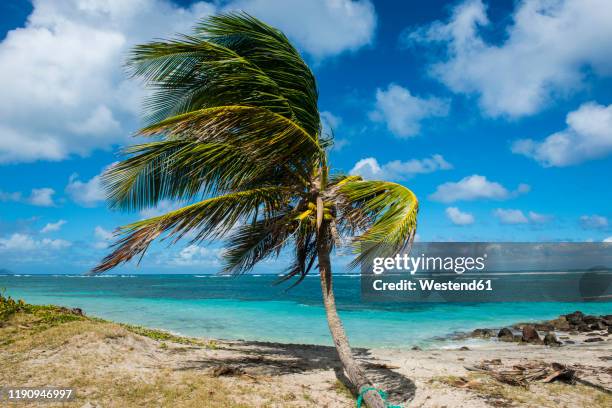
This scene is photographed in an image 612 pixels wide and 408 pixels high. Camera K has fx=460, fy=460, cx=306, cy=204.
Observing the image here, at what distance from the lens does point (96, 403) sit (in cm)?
583

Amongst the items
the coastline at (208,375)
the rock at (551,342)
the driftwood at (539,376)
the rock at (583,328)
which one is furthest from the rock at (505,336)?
the driftwood at (539,376)

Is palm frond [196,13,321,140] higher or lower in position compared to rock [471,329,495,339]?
higher

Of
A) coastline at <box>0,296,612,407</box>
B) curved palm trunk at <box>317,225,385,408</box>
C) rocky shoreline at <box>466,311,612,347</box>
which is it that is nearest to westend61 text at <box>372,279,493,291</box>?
rocky shoreline at <box>466,311,612,347</box>

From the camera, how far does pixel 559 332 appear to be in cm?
1792

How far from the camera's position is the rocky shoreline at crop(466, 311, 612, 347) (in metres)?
15.1

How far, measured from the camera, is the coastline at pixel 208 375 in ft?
20.6

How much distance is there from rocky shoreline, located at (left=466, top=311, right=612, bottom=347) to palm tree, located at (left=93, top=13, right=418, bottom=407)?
1115cm

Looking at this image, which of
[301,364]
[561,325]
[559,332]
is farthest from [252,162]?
[561,325]

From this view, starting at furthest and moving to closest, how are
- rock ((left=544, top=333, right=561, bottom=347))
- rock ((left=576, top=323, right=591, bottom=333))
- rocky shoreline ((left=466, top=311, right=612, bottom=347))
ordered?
rock ((left=576, top=323, right=591, bottom=333)), rocky shoreline ((left=466, top=311, right=612, bottom=347)), rock ((left=544, top=333, right=561, bottom=347))

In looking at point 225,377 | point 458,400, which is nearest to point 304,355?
point 225,377

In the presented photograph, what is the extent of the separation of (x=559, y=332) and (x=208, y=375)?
1593 cm

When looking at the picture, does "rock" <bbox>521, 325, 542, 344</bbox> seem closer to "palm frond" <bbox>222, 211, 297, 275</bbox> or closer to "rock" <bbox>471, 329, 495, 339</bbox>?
"rock" <bbox>471, 329, 495, 339</bbox>

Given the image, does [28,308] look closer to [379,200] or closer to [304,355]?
[304,355]

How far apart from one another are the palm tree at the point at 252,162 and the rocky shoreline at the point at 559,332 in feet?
36.6
